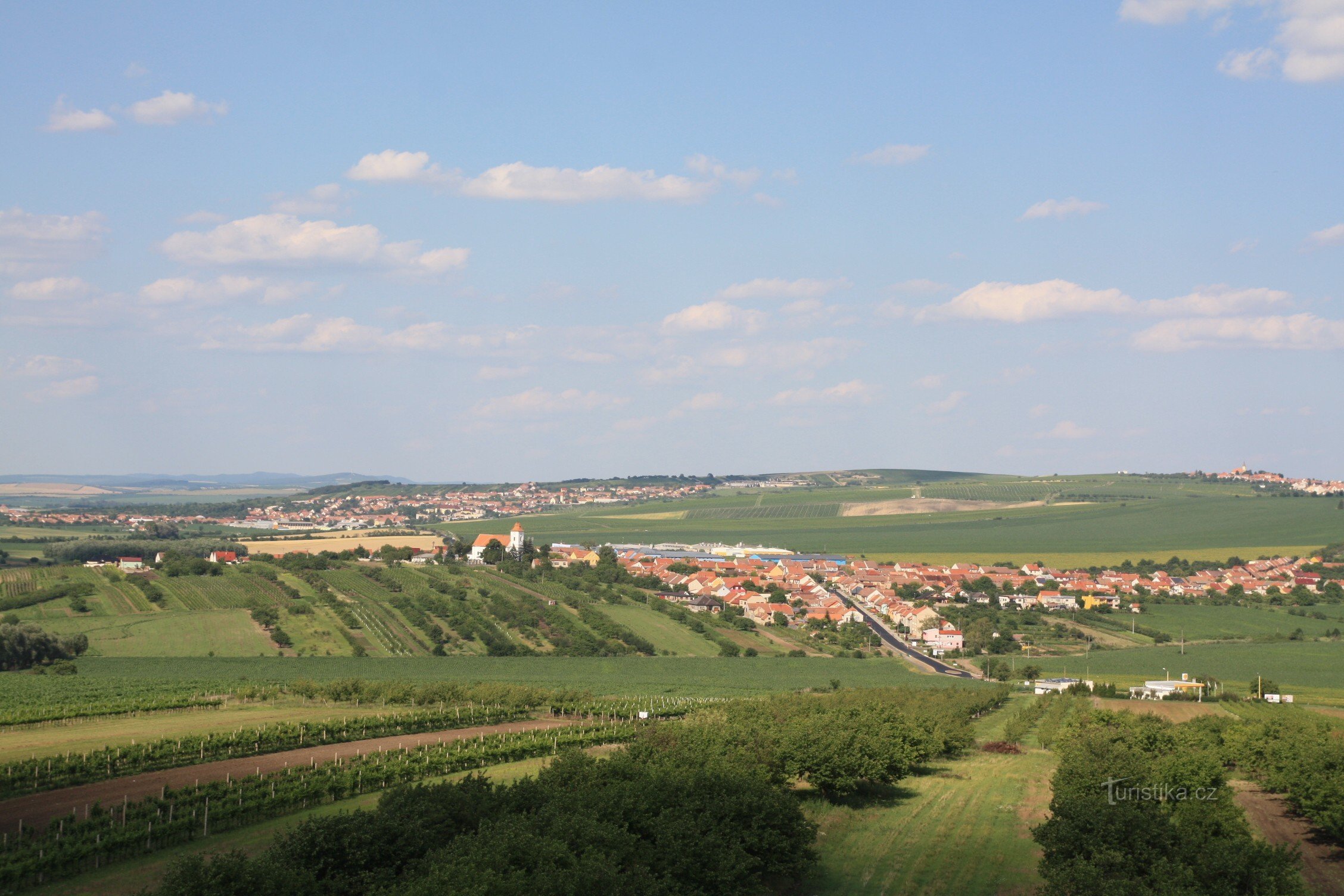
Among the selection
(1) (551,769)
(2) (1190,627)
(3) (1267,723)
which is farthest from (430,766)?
(2) (1190,627)

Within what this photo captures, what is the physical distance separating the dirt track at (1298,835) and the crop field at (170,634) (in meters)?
65.0

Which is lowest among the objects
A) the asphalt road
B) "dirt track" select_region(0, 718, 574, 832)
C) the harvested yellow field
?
the asphalt road

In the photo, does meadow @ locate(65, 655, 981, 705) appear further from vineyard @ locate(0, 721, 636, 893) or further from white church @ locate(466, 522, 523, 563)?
white church @ locate(466, 522, 523, 563)

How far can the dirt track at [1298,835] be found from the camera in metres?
30.1

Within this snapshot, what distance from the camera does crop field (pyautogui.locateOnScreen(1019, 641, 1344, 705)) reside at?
79.8m

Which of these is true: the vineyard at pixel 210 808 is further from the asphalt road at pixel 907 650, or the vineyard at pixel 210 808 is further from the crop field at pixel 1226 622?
the crop field at pixel 1226 622

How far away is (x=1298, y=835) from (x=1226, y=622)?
85.7 m

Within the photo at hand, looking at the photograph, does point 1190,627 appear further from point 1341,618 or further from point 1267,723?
point 1267,723

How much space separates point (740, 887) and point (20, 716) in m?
38.5

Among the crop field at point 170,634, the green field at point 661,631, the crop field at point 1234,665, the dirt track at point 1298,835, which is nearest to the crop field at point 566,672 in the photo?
the crop field at point 170,634

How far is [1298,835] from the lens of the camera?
3531cm

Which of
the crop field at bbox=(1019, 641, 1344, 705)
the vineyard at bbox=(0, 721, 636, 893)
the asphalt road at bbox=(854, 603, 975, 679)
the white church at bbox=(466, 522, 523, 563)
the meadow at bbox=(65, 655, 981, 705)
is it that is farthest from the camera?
the white church at bbox=(466, 522, 523, 563)

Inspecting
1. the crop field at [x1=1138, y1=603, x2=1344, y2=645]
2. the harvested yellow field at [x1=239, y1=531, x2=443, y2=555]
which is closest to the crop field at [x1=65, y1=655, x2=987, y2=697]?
the crop field at [x1=1138, y1=603, x2=1344, y2=645]

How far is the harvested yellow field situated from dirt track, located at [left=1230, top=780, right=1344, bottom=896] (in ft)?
361
